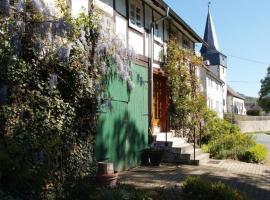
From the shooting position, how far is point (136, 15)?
45.2 feet

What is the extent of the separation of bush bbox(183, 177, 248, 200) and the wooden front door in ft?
25.0

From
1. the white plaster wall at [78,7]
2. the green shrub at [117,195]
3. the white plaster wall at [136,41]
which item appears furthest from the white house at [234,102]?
the green shrub at [117,195]

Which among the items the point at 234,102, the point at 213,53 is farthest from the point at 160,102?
the point at 234,102

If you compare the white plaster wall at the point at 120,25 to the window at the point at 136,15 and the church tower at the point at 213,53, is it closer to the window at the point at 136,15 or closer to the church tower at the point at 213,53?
the window at the point at 136,15

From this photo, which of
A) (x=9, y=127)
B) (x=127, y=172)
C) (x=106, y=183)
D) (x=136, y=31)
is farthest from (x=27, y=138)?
(x=136, y=31)

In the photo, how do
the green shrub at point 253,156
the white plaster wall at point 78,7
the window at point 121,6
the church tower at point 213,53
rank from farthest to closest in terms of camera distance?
the church tower at point 213,53 → the green shrub at point 253,156 → the window at point 121,6 → the white plaster wall at point 78,7

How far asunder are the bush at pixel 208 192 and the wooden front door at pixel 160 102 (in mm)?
7629

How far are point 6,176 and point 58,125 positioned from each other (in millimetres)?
1824

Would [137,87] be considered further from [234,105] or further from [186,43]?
[234,105]

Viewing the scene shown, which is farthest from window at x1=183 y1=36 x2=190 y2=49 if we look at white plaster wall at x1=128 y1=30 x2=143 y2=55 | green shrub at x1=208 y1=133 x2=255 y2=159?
white plaster wall at x1=128 y1=30 x2=143 y2=55

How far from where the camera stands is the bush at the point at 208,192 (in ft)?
23.5

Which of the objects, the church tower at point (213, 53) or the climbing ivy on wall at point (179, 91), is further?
the church tower at point (213, 53)

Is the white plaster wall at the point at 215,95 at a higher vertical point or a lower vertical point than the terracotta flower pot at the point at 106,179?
higher

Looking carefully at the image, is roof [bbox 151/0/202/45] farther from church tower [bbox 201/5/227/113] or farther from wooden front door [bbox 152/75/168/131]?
church tower [bbox 201/5/227/113]
